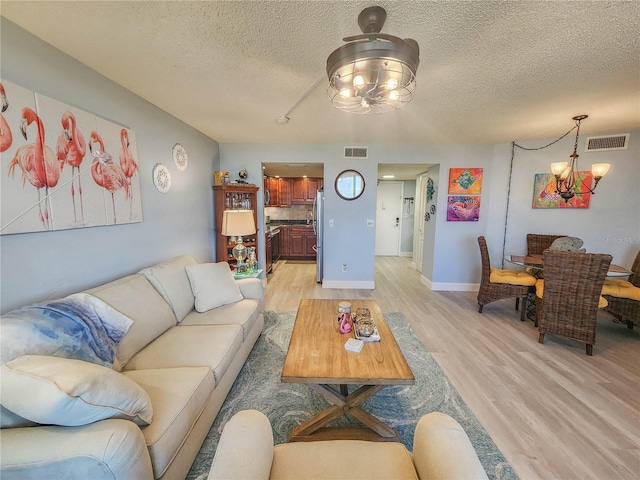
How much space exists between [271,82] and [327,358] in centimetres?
209

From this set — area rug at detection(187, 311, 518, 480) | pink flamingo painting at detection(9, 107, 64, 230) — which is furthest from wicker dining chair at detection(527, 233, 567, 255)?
pink flamingo painting at detection(9, 107, 64, 230)

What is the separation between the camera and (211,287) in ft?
7.50

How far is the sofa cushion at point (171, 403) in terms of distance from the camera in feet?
3.40

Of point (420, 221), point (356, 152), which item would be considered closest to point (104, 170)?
point (356, 152)

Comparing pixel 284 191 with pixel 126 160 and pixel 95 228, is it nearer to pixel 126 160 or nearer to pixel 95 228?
pixel 126 160

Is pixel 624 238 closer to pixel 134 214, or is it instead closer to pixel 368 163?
pixel 368 163

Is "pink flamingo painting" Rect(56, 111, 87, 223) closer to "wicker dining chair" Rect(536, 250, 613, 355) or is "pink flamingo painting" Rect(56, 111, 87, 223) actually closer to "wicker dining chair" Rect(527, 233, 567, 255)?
"wicker dining chair" Rect(536, 250, 613, 355)

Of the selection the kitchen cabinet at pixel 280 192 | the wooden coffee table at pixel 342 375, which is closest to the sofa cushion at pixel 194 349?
the wooden coffee table at pixel 342 375

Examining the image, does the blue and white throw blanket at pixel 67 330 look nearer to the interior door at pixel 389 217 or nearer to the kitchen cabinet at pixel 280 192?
the kitchen cabinet at pixel 280 192

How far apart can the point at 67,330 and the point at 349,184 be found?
3612 millimetres

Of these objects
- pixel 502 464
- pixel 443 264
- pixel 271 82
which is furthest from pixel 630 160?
pixel 271 82

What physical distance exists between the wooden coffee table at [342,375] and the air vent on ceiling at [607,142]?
421 cm

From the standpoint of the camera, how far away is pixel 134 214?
2.16 metres

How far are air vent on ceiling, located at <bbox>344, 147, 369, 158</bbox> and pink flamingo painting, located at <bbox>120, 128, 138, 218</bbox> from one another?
111 inches
